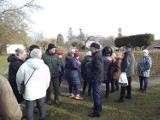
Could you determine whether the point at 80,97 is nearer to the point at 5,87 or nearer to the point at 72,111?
the point at 72,111

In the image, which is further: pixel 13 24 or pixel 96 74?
pixel 13 24

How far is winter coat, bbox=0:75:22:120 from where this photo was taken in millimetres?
4441

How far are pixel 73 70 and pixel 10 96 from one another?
5362mm

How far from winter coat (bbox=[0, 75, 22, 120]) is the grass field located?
307cm

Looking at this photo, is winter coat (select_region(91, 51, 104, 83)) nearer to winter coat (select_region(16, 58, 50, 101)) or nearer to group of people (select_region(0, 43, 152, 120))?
group of people (select_region(0, 43, 152, 120))

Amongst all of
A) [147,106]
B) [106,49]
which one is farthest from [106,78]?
[147,106]

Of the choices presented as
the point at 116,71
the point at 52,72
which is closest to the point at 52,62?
the point at 52,72

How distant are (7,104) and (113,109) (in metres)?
4.41

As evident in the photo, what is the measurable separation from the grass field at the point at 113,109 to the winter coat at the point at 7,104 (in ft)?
10.1

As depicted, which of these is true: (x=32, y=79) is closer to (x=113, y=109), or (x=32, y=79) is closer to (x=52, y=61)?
(x=52, y=61)

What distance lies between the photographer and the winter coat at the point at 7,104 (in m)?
4.44

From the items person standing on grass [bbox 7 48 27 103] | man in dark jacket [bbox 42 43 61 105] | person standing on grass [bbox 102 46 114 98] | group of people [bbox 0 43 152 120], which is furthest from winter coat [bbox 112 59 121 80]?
person standing on grass [bbox 7 48 27 103]

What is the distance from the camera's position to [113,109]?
27.1 ft

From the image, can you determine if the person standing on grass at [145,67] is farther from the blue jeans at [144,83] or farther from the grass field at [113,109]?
the grass field at [113,109]
